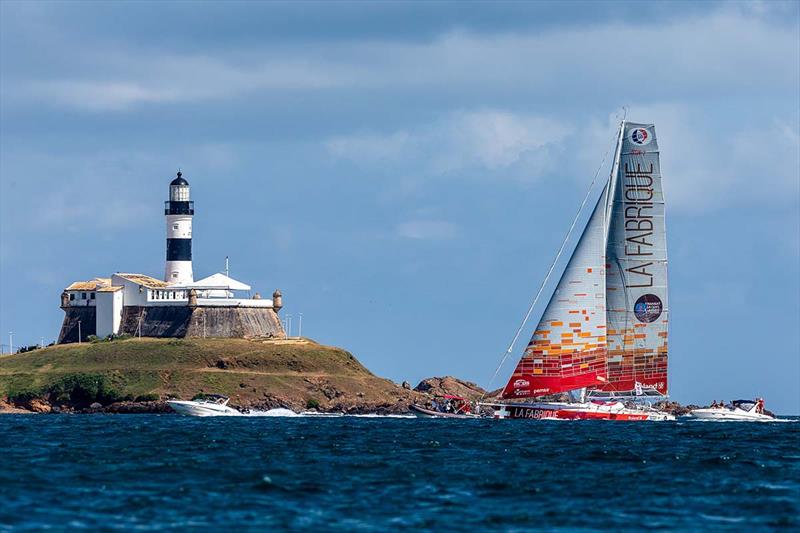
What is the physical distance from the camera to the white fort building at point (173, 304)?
474ft

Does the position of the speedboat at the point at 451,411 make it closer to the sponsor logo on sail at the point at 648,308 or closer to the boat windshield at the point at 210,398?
the sponsor logo on sail at the point at 648,308

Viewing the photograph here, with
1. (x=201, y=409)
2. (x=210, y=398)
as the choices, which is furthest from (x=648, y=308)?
(x=210, y=398)

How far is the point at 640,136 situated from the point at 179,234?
67140 mm

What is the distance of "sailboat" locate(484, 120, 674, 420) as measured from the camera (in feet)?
291

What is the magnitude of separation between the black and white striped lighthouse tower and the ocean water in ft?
232

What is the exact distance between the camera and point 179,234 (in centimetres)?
14725

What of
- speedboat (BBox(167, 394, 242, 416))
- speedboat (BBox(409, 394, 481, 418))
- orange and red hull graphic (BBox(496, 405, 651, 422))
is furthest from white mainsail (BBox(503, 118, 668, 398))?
speedboat (BBox(167, 394, 242, 416))

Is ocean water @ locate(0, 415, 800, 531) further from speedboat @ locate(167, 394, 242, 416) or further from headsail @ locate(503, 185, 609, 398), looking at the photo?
speedboat @ locate(167, 394, 242, 416)

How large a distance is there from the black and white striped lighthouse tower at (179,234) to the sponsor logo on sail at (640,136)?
6567 cm

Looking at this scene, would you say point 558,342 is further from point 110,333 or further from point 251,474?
point 110,333

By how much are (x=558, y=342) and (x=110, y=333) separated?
219 ft

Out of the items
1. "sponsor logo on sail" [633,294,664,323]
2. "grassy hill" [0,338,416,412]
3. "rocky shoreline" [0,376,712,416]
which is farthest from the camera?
"grassy hill" [0,338,416,412]

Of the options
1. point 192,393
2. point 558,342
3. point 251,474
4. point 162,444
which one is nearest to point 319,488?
point 251,474

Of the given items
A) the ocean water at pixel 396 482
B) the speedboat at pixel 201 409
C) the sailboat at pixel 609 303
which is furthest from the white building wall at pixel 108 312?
the ocean water at pixel 396 482
